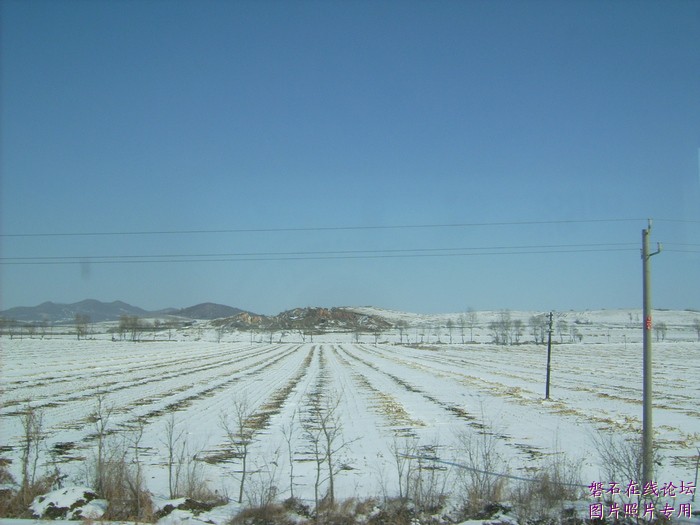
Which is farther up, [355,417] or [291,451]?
[291,451]

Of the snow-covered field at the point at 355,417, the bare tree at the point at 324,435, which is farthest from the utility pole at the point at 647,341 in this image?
the bare tree at the point at 324,435

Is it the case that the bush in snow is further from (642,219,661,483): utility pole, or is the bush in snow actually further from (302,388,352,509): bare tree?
(642,219,661,483): utility pole

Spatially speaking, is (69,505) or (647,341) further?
(647,341)

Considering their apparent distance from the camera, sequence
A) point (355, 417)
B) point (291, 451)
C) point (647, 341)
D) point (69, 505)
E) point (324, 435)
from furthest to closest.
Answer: point (355, 417)
point (324, 435)
point (291, 451)
point (647, 341)
point (69, 505)

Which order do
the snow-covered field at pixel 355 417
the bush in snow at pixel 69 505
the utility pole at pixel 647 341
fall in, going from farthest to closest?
the snow-covered field at pixel 355 417 → the utility pole at pixel 647 341 → the bush in snow at pixel 69 505

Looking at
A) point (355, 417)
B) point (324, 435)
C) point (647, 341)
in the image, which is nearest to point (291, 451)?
point (324, 435)

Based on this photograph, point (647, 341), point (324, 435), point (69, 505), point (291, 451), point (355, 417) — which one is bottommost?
point (355, 417)

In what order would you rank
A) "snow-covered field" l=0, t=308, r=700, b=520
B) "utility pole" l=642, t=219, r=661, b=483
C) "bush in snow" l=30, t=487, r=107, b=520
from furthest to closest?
"snow-covered field" l=0, t=308, r=700, b=520 → "utility pole" l=642, t=219, r=661, b=483 → "bush in snow" l=30, t=487, r=107, b=520

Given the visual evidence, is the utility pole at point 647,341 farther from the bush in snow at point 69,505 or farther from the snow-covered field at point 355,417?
the bush in snow at point 69,505

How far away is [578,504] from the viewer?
950 cm

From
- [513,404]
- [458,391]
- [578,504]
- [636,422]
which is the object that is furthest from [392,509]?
[458,391]

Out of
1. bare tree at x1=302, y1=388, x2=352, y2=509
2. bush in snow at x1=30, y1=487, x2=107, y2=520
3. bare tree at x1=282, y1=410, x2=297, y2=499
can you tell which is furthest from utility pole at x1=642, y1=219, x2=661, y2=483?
bush in snow at x1=30, y1=487, x2=107, y2=520

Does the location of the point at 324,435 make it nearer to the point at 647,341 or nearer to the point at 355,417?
the point at 355,417

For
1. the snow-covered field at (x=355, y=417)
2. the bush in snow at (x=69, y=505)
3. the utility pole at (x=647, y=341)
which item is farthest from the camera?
the snow-covered field at (x=355, y=417)
